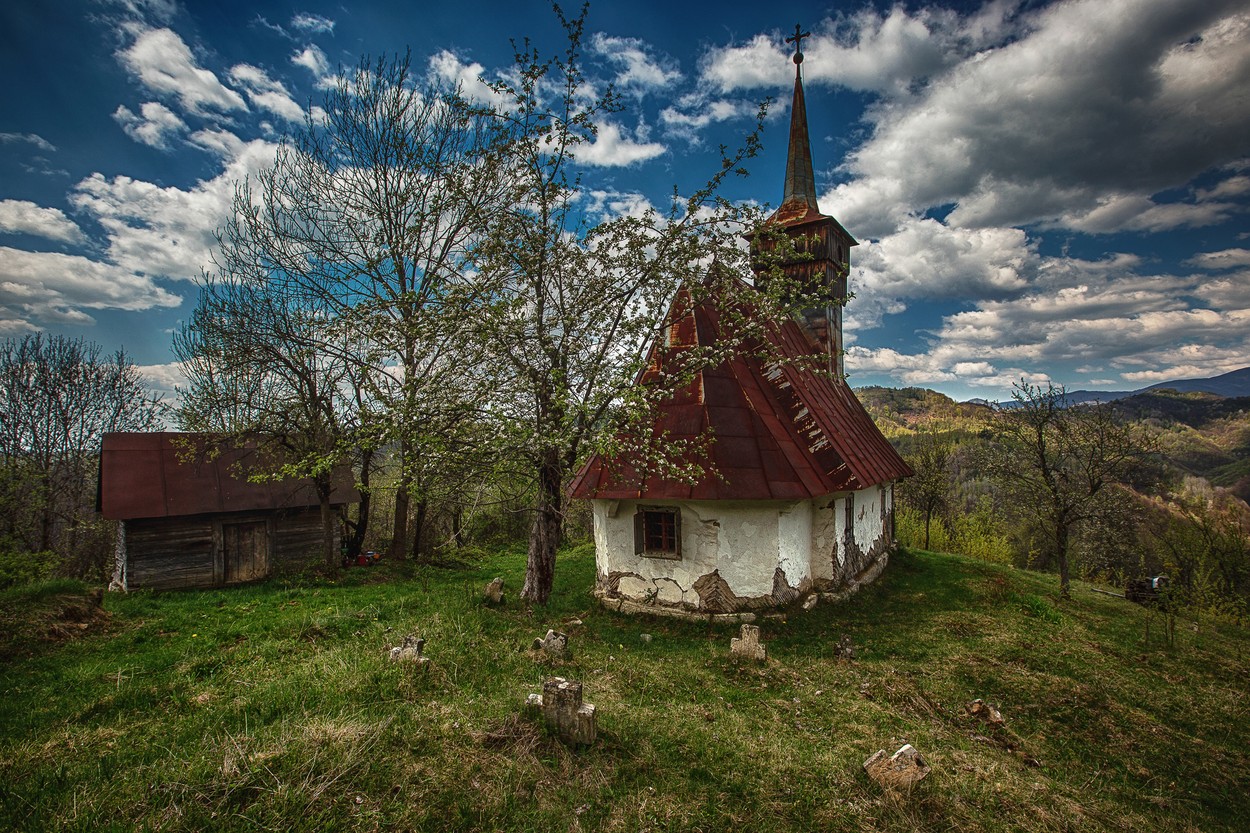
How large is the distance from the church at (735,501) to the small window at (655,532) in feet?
0.07

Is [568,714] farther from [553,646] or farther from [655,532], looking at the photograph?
[655,532]

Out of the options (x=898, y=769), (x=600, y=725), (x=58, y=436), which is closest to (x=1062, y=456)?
(x=898, y=769)

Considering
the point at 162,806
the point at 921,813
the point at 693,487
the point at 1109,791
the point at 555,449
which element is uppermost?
the point at 555,449

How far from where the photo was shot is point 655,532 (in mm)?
9805

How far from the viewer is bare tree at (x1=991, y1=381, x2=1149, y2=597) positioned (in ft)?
43.9

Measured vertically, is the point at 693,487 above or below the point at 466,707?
above

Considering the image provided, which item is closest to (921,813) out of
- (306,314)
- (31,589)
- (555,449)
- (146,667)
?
(555,449)

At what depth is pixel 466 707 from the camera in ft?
15.2

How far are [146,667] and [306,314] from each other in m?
8.94

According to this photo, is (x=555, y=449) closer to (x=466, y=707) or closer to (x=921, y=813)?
(x=466, y=707)

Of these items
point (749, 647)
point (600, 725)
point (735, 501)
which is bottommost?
point (749, 647)

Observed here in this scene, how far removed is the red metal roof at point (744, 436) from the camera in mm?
9086

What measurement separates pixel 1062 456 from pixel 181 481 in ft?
78.4

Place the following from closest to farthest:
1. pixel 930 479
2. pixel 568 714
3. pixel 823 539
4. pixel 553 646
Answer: pixel 568 714 → pixel 553 646 → pixel 823 539 → pixel 930 479
